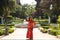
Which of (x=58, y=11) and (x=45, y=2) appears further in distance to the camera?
(x=45, y=2)

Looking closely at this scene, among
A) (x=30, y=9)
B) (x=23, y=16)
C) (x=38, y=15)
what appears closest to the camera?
(x=38, y=15)

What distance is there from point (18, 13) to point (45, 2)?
81.5 ft

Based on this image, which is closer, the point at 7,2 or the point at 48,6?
the point at 7,2

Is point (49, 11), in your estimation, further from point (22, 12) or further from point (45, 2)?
point (22, 12)

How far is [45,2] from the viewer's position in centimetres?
4750

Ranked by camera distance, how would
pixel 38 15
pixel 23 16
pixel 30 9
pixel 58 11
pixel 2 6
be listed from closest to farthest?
pixel 2 6
pixel 58 11
pixel 38 15
pixel 23 16
pixel 30 9

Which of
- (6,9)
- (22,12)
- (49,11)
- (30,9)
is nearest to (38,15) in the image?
(22,12)

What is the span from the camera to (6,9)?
2366 cm

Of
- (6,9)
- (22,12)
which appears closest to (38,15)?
(22,12)

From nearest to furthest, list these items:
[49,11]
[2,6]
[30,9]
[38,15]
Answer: [2,6]
[49,11]
[38,15]
[30,9]

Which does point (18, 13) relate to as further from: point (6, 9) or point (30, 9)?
point (6, 9)

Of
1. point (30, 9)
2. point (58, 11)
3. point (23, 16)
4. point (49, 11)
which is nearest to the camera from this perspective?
point (58, 11)

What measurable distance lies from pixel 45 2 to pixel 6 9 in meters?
24.6

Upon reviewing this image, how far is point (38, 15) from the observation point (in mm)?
69875
